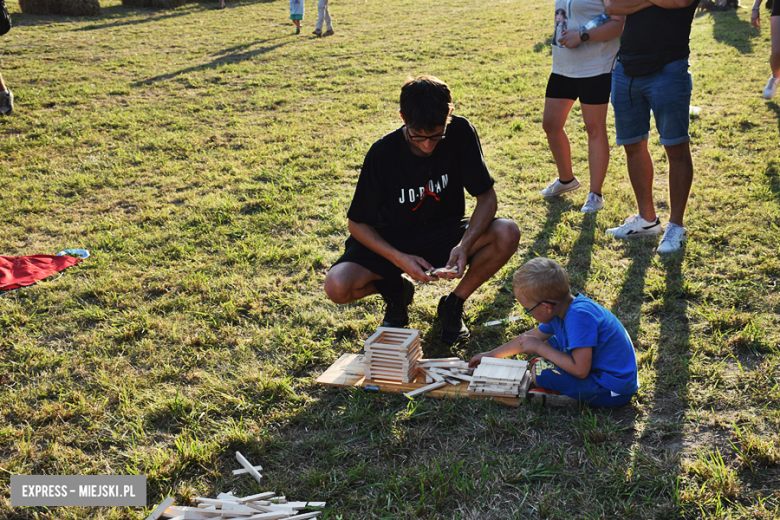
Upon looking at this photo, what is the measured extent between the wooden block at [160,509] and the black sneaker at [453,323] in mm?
1791

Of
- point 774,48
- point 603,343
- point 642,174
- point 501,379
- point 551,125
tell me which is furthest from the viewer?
point 774,48

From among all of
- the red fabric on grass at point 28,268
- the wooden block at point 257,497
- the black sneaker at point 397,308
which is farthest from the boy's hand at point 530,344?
the red fabric on grass at point 28,268

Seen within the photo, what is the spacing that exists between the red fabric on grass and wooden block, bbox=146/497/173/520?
288 centimetres

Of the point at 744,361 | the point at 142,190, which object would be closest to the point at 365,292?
the point at 744,361

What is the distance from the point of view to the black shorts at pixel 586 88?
4.84 metres

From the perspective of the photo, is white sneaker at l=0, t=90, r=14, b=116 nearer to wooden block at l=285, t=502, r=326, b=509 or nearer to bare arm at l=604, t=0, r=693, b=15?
Answer: bare arm at l=604, t=0, r=693, b=15

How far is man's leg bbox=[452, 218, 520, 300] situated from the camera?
11.7ft

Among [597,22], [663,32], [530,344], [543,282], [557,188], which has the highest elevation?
[597,22]

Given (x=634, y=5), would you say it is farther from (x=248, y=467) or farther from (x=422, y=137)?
(x=248, y=467)

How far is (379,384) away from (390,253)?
0.78m

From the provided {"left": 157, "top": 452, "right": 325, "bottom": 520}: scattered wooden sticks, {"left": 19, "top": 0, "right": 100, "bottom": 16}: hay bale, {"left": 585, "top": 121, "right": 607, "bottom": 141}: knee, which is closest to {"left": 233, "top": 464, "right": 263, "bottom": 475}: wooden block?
{"left": 157, "top": 452, "right": 325, "bottom": 520}: scattered wooden sticks

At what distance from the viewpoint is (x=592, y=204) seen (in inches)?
205

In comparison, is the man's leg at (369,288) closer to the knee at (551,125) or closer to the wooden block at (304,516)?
the wooden block at (304,516)

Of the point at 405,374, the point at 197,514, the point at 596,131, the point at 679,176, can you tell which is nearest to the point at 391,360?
the point at 405,374
